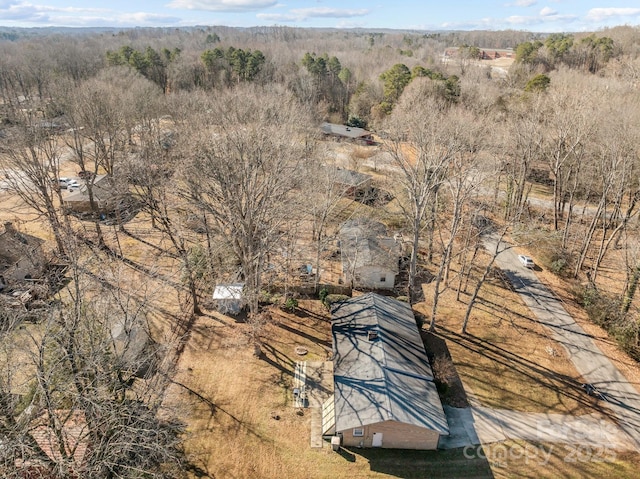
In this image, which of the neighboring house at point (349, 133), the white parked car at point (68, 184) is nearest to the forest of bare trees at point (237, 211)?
the neighboring house at point (349, 133)

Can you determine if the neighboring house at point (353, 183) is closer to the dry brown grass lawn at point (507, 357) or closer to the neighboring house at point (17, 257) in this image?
the dry brown grass lawn at point (507, 357)

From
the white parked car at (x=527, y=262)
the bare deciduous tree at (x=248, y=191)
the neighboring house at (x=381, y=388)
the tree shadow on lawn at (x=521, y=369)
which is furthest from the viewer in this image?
the white parked car at (x=527, y=262)

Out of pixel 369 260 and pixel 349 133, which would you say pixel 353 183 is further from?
pixel 349 133

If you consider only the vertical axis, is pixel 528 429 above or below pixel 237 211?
below

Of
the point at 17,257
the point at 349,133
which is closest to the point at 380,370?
the point at 17,257

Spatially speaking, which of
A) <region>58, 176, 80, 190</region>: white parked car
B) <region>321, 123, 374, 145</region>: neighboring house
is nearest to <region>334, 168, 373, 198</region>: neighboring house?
<region>321, 123, 374, 145</region>: neighboring house
